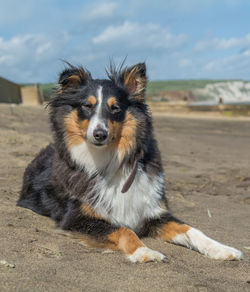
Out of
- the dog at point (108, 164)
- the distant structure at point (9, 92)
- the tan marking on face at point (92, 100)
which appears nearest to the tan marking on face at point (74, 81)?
the dog at point (108, 164)

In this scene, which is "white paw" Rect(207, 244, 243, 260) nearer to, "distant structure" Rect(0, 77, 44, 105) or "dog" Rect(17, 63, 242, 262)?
"dog" Rect(17, 63, 242, 262)

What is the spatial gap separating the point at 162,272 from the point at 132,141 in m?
1.88

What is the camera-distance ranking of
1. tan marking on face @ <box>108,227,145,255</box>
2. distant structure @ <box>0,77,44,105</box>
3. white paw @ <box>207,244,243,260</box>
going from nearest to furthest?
tan marking on face @ <box>108,227,145,255</box> < white paw @ <box>207,244,243,260</box> < distant structure @ <box>0,77,44,105</box>

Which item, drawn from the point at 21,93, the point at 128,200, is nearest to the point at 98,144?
the point at 128,200

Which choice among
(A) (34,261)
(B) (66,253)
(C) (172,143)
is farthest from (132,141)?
(C) (172,143)

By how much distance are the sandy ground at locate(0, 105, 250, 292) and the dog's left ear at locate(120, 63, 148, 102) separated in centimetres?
185

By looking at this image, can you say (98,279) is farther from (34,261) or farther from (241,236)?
(241,236)

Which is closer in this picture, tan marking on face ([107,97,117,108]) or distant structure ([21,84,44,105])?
tan marking on face ([107,97,117,108])

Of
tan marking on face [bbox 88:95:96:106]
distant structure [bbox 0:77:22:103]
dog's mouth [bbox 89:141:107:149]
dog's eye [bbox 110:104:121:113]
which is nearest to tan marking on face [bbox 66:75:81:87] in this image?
tan marking on face [bbox 88:95:96:106]

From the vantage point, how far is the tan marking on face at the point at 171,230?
524 centimetres

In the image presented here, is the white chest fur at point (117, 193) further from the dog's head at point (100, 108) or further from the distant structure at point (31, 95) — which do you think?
the distant structure at point (31, 95)

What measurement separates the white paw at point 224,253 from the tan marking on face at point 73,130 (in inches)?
75.0

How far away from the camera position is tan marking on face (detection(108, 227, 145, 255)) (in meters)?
4.51

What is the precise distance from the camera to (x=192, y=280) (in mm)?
3568
